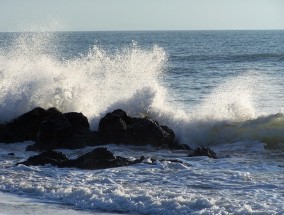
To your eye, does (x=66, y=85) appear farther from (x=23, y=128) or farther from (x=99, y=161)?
(x=99, y=161)

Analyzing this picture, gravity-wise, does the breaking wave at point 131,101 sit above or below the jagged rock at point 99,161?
above

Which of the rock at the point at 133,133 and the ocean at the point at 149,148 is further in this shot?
the rock at the point at 133,133

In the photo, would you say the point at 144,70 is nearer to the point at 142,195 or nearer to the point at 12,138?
the point at 12,138

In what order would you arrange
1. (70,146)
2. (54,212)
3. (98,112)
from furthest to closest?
(98,112)
(70,146)
(54,212)

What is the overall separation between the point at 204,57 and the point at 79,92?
31.7 metres

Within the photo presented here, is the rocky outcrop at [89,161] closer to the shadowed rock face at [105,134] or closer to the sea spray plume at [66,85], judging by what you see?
the shadowed rock face at [105,134]

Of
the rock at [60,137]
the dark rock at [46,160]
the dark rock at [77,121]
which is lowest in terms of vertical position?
the dark rock at [46,160]

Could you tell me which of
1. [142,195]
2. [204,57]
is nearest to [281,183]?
[142,195]

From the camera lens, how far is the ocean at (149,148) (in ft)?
32.9

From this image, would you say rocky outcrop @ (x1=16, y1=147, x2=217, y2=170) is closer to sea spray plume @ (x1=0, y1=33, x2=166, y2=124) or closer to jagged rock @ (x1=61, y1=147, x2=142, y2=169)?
jagged rock @ (x1=61, y1=147, x2=142, y2=169)

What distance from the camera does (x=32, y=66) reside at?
74.2 feet

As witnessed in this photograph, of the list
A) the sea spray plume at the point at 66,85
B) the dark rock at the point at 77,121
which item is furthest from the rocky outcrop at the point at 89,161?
the sea spray plume at the point at 66,85

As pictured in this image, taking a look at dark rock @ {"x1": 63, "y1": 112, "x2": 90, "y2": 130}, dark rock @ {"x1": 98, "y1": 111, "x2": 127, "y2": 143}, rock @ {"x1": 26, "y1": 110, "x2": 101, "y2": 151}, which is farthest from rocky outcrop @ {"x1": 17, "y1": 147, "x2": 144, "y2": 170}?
dark rock @ {"x1": 63, "y1": 112, "x2": 90, "y2": 130}

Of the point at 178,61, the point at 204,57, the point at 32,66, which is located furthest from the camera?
the point at 204,57
